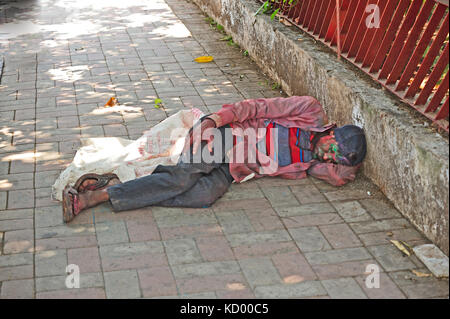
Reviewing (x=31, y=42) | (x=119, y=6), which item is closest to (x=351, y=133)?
(x=31, y=42)

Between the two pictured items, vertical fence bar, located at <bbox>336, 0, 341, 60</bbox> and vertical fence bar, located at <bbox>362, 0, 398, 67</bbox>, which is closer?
vertical fence bar, located at <bbox>362, 0, 398, 67</bbox>

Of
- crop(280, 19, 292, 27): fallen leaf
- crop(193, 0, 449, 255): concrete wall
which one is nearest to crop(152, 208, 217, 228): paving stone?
crop(193, 0, 449, 255): concrete wall

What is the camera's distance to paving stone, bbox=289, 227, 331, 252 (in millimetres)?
4020

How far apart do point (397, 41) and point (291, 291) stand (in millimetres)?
2365

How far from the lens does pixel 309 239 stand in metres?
4.11

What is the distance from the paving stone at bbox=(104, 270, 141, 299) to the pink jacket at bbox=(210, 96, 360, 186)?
133 centimetres

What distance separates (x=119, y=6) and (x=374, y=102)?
6.67m

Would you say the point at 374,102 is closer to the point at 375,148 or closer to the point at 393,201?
the point at 375,148

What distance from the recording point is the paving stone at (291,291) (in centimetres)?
355

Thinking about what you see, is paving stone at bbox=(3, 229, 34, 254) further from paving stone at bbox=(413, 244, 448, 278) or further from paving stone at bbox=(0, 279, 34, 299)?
paving stone at bbox=(413, 244, 448, 278)

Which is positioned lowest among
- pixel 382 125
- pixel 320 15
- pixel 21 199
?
pixel 21 199

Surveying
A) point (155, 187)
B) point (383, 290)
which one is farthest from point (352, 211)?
point (155, 187)

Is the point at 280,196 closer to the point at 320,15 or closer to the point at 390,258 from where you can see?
the point at 390,258

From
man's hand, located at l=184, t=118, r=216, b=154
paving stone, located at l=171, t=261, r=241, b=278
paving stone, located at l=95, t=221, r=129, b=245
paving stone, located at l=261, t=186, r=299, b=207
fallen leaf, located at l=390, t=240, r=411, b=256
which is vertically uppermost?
man's hand, located at l=184, t=118, r=216, b=154
